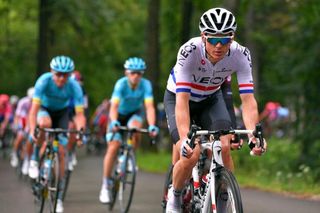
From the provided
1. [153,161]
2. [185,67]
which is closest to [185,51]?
[185,67]

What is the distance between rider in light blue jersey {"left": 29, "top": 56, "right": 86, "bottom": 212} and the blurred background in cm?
450

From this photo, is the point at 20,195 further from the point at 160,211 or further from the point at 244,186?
the point at 244,186

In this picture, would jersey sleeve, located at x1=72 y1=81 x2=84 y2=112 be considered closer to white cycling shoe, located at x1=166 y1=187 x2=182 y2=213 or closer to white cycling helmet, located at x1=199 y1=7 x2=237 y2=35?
white cycling shoe, located at x1=166 y1=187 x2=182 y2=213

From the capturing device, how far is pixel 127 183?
1073cm

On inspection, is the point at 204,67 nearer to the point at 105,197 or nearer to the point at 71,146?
the point at 105,197

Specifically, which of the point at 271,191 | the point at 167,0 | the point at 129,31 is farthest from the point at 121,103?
the point at 129,31

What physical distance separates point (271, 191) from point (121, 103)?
12.2 ft

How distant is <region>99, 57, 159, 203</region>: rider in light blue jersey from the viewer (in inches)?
432

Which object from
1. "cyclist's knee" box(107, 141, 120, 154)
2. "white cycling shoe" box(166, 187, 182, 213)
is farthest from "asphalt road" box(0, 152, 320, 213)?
"white cycling shoe" box(166, 187, 182, 213)

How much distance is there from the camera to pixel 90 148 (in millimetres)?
27609

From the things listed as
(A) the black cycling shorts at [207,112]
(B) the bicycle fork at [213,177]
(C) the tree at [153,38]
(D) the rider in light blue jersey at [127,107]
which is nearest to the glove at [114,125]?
(D) the rider in light blue jersey at [127,107]

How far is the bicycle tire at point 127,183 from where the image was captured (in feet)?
34.8

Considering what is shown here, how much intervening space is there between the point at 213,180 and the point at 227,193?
19 cm

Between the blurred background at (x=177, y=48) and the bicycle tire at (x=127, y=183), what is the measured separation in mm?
3931
